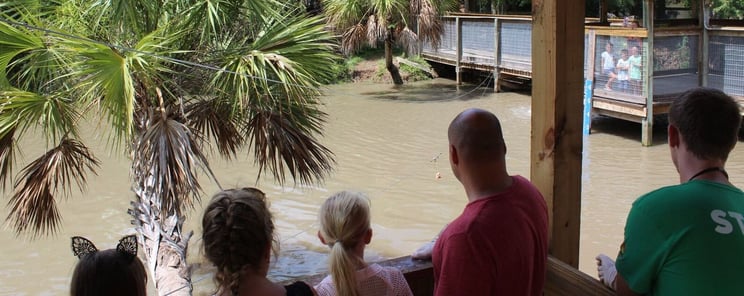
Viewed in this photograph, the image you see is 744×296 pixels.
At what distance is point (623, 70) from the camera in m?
11.6

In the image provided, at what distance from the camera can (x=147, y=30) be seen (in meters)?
5.76

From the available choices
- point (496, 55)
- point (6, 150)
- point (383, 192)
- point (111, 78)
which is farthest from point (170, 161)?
point (496, 55)

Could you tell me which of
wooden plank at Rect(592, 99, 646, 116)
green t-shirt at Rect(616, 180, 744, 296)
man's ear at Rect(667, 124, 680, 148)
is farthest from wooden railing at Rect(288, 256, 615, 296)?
wooden plank at Rect(592, 99, 646, 116)

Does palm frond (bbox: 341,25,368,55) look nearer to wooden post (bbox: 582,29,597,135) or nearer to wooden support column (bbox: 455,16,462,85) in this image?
wooden support column (bbox: 455,16,462,85)

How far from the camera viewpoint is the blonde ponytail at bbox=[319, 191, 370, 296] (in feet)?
6.76

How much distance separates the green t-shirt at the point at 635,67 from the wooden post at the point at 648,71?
11cm

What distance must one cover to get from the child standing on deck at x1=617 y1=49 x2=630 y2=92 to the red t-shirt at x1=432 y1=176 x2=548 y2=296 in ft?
33.6

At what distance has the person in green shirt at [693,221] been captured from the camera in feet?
5.45

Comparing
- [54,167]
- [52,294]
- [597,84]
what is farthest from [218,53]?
[597,84]

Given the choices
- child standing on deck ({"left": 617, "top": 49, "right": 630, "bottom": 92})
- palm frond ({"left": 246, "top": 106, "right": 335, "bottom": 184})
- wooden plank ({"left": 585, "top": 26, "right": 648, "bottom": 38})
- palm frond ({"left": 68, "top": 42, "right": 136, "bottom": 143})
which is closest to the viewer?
palm frond ({"left": 68, "top": 42, "right": 136, "bottom": 143})

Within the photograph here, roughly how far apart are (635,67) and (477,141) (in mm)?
10292

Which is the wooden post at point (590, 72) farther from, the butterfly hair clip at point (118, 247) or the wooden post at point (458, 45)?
the butterfly hair clip at point (118, 247)

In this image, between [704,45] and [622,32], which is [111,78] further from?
[704,45]

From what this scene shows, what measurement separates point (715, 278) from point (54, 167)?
4798mm
